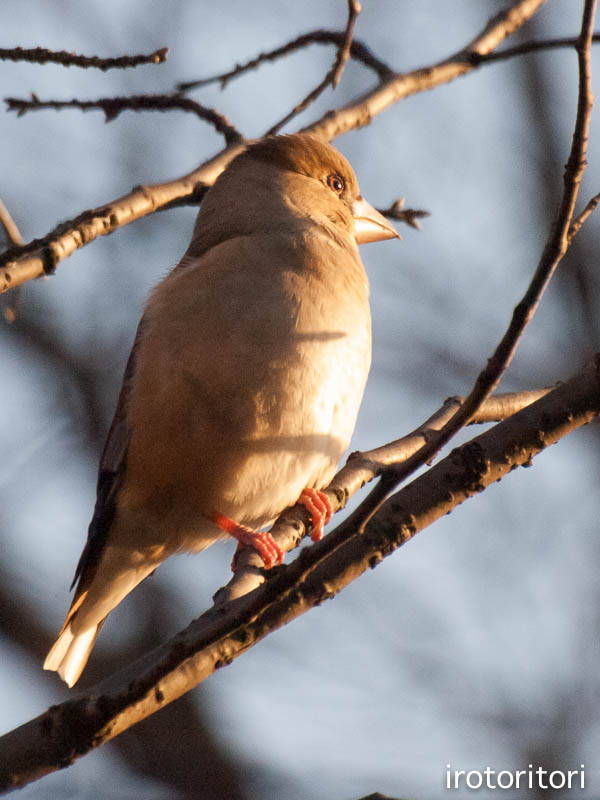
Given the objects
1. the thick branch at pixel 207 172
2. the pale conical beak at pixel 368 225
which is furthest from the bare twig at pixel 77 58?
the pale conical beak at pixel 368 225

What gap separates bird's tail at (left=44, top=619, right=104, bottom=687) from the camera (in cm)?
453

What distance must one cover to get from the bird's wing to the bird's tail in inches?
4.9

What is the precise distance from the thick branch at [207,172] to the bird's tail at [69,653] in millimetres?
1776

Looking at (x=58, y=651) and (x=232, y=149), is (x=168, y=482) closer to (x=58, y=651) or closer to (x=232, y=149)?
(x=58, y=651)

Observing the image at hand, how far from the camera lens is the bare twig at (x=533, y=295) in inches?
86.3

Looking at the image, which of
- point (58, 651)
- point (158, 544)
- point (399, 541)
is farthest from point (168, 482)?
point (399, 541)

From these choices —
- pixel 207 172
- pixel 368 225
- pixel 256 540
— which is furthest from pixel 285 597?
pixel 368 225

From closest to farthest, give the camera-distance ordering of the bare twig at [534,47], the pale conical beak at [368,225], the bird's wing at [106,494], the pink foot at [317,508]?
the bare twig at [534,47] → the pink foot at [317,508] → the bird's wing at [106,494] → the pale conical beak at [368,225]

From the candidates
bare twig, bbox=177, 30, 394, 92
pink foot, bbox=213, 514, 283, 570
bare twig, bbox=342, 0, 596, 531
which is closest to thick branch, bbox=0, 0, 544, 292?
bare twig, bbox=177, 30, 394, 92

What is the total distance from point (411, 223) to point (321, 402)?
1.06 m

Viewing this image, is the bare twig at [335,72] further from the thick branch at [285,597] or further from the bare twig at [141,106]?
the thick branch at [285,597]

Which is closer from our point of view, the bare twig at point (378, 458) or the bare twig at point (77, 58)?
the bare twig at point (77, 58)

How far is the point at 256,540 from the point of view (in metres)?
3.82

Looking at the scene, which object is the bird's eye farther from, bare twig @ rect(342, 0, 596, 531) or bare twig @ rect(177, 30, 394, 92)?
bare twig @ rect(342, 0, 596, 531)
